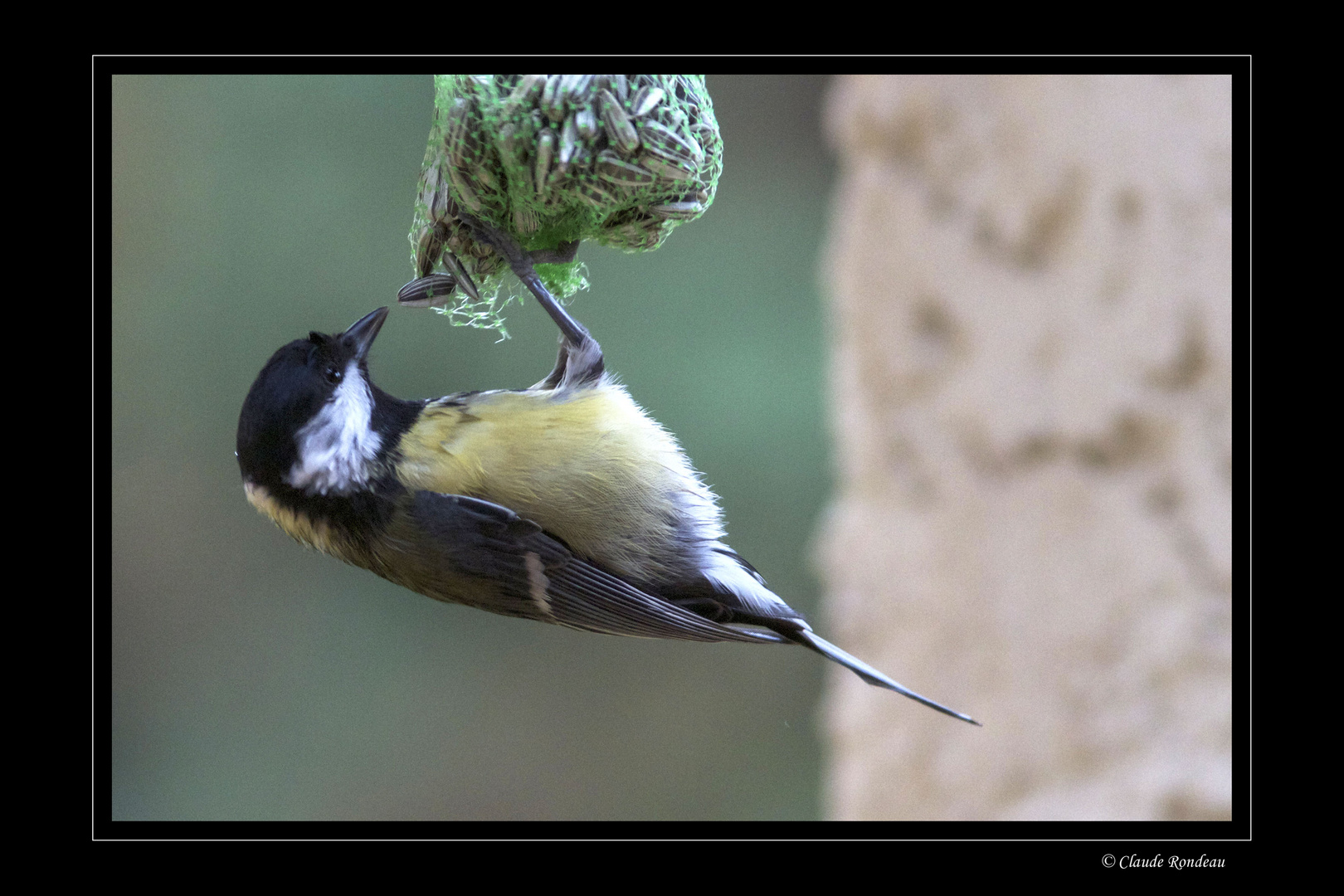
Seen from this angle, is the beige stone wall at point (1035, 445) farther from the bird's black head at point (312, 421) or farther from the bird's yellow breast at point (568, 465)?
the bird's black head at point (312, 421)

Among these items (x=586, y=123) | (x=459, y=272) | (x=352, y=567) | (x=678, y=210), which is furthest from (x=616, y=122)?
(x=352, y=567)

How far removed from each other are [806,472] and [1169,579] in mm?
1521

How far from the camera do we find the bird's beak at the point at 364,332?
1.16 meters

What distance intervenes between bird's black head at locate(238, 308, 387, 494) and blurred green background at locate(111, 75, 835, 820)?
70.0 inches

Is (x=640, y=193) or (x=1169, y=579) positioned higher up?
(x=640, y=193)

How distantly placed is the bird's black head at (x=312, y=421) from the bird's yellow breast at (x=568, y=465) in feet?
0.18

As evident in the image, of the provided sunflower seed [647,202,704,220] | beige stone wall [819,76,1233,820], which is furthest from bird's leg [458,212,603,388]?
beige stone wall [819,76,1233,820]

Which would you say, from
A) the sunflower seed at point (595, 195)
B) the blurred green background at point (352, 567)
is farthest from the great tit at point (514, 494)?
the blurred green background at point (352, 567)

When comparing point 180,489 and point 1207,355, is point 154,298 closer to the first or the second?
point 180,489

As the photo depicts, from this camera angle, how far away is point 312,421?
1.10 metres

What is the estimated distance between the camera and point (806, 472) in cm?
395

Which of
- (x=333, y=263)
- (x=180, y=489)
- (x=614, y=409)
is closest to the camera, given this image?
(x=614, y=409)

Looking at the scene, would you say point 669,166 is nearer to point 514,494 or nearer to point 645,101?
point 645,101
